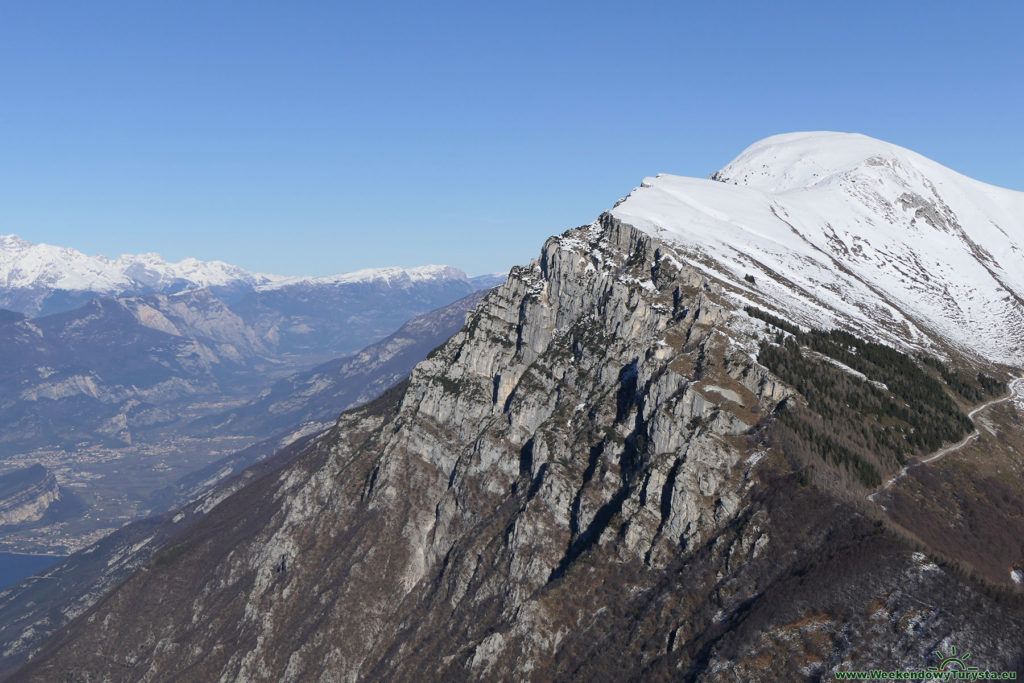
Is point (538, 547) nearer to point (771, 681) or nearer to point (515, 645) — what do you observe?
point (515, 645)

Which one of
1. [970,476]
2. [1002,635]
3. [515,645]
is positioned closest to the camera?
[1002,635]

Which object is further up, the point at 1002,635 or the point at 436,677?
the point at 1002,635

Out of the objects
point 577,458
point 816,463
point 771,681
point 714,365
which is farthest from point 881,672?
point 577,458

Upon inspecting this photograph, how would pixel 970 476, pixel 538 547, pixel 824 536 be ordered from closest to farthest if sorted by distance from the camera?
pixel 824 536 < pixel 970 476 < pixel 538 547

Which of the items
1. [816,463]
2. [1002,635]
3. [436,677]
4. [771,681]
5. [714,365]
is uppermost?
[714,365]

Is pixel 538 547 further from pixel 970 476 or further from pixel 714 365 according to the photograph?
pixel 970 476

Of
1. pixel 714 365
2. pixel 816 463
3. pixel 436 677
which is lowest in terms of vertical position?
pixel 436 677

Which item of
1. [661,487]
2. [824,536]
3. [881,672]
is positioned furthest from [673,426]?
[881,672]

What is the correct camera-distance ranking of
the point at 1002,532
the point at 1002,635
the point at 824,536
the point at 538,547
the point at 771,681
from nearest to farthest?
the point at 1002,635, the point at 771,681, the point at 824,536, the point at 1002,532, the point at 538,547

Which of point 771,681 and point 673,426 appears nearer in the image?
point 771,681
